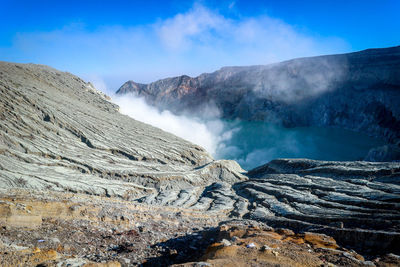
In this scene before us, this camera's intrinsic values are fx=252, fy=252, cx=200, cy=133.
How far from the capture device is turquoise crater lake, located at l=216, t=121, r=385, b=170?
4788 centimetres

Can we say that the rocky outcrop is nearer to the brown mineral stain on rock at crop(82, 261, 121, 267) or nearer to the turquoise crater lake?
the brown mineral stain on rock at crop(82, 261, 121, 267)

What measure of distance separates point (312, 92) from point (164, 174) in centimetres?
4469

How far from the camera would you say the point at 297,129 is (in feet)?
191

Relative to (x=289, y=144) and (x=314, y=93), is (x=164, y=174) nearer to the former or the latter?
→ (x=289, y=144)

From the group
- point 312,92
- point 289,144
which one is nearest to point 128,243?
point 289,144

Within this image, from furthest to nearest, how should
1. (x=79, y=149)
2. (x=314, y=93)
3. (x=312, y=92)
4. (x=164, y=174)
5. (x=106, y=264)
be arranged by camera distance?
(x=312, y=92) → (x=314, y=93) → (x=164, y=174) → (x=79, y=149) → (x=106, y=264)

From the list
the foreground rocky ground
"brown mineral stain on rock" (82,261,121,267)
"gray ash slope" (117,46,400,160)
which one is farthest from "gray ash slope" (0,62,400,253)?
"gray ash slope" (117,46,400,160)

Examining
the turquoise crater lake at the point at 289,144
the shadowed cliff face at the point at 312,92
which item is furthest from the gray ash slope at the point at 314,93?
the turquoise crater lake at the point at 289,144

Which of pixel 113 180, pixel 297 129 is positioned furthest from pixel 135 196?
pixel 297 129

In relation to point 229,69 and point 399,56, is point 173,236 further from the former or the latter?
point 229,69

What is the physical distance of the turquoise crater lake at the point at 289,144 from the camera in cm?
4788

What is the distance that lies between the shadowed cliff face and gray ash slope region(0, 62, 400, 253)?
28353 millimetres

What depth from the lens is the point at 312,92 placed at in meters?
58.1

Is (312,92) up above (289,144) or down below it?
above
